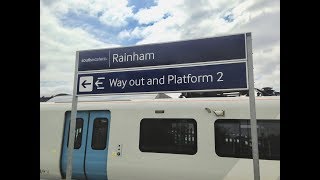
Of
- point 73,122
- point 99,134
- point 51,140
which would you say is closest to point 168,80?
point 73,122

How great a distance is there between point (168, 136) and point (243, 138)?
5.10 ft

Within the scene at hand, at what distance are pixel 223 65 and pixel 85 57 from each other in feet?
7.48

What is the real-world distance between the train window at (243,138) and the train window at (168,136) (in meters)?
0.53

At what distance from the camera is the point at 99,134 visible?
24.0 feet

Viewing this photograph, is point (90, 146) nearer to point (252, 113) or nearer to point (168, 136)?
point (168, 136)

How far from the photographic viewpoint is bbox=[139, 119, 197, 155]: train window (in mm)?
6496

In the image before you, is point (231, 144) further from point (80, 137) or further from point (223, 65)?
point (80, 137)

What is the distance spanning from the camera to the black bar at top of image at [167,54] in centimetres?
420

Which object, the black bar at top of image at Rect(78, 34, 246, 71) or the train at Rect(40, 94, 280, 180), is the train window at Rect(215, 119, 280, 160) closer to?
the train at Rect(40, 94, 280, 180)

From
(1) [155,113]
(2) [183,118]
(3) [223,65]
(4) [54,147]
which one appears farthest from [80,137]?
(3) [223,65]

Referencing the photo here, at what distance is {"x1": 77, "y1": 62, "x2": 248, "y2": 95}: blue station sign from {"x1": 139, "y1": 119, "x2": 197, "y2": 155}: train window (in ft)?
7.25

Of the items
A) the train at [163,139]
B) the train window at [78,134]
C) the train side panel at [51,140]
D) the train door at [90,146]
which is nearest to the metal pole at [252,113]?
the train at [163,139]

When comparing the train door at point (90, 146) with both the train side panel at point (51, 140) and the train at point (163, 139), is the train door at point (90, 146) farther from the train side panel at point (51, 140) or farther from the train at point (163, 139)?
the train side panel at point (51, 140)

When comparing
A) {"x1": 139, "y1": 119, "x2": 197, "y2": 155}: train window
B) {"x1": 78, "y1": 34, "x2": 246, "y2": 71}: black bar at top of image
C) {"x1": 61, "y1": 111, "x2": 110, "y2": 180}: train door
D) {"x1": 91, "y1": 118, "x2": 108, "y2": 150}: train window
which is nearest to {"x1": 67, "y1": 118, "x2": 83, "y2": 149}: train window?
{"x1": 61, "y1": 111, "x2": 110, "y2": 180}: train door
